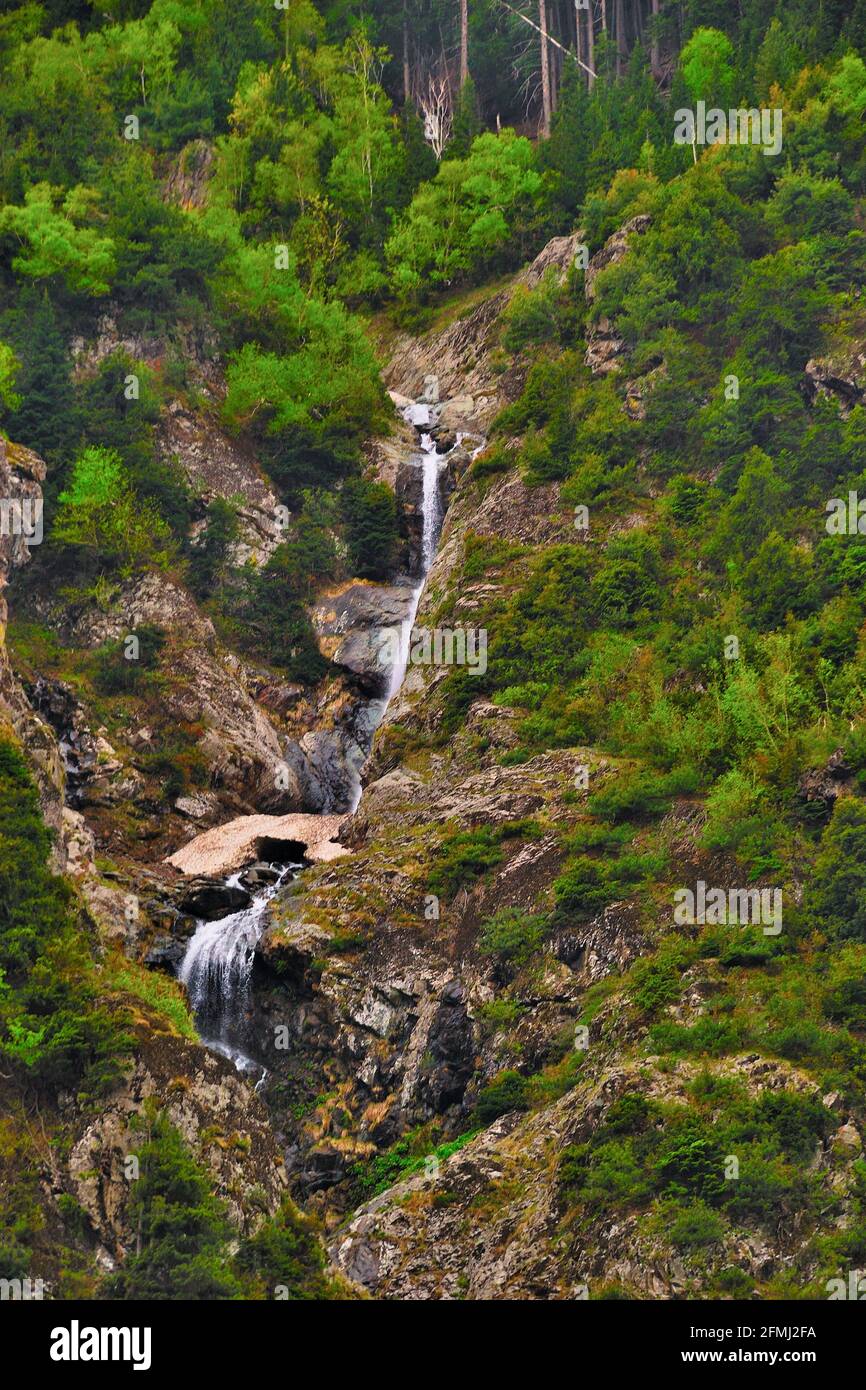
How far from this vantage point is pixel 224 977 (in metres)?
49.8

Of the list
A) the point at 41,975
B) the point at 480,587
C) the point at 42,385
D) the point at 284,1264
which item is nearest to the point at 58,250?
the point at 42,385

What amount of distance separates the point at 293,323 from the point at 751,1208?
46.0 m

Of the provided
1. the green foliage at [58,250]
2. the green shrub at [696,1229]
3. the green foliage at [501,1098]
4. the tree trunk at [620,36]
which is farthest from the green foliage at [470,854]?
the tree trunk at [620,36]

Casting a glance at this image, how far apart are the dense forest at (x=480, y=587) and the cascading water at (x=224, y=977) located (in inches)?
49.4

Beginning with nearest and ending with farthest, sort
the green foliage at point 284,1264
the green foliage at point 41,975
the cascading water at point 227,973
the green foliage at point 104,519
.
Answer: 1. the green foliage at point 284,1264
2. the green foliage at point 41,975
3. the cascading water at point 227,973
4. the green foliage at point 104,519

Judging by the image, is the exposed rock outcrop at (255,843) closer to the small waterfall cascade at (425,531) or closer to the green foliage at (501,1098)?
the small waterfall cascade at (425,531)

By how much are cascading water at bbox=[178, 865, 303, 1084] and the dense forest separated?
1254 mm

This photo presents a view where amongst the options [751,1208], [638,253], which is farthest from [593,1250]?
[638,253]

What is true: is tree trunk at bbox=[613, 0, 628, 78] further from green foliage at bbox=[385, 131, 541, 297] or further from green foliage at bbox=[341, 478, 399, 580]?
green foliage at bbox=[341, 478, 399, 580]

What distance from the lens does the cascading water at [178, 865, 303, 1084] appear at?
48688 mm

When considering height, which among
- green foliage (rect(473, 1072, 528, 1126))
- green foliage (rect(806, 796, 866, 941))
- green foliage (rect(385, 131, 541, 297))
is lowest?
green foliage (rect(473, 1072, 528, 1126))

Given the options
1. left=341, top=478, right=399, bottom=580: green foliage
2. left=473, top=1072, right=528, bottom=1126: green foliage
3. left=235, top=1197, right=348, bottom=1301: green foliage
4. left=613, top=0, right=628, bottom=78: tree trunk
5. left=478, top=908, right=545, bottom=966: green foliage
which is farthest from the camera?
left=613, top=0, right=628, bottom=78: tree trunk

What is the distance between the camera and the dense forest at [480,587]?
129ft

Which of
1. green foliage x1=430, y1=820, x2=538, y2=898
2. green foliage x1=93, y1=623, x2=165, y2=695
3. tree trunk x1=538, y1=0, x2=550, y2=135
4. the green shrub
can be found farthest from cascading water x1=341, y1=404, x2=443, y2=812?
the green shrub
